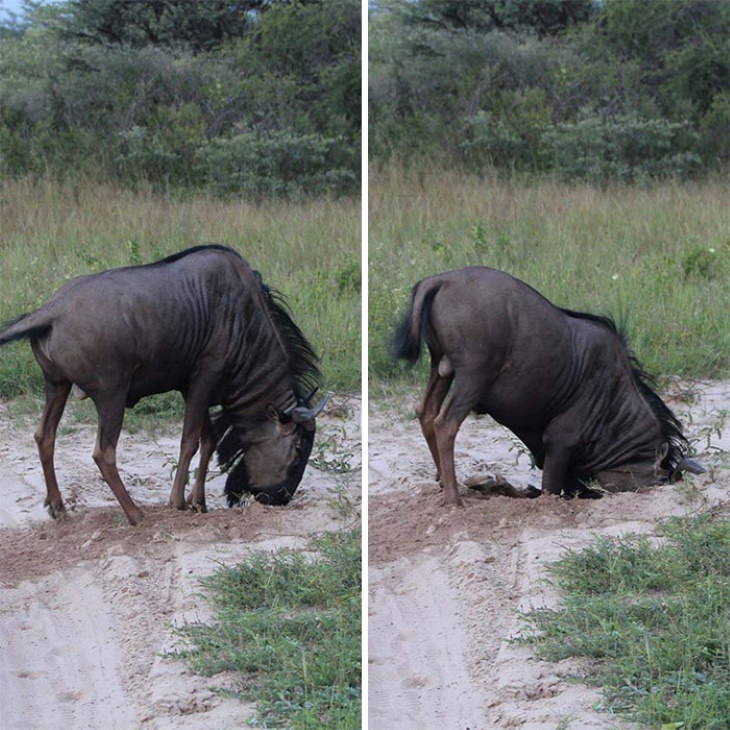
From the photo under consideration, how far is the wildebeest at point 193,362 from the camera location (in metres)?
4.55

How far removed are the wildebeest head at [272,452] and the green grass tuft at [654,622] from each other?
2.89ft

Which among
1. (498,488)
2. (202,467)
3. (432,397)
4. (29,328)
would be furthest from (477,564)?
(29,328)

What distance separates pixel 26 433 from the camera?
207 inches

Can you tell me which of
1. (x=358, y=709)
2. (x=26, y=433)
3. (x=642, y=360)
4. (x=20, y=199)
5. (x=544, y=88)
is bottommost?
(x=358, y=709)

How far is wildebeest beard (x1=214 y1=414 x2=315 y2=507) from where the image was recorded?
16.1 ft

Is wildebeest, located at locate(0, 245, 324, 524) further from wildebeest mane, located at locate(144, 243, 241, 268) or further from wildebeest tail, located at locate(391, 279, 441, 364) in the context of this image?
wildebeest tail, located at locate(391, 279, 441, 364)

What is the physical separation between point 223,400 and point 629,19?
5.65 ft

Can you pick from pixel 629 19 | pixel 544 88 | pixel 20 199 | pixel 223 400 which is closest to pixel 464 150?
pixel 544 88

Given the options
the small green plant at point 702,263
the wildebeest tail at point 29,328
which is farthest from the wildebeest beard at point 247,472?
the small green plant at point 702,263

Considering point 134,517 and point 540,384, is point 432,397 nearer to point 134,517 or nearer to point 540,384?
point 540,384

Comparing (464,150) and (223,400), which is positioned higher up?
(464,150)

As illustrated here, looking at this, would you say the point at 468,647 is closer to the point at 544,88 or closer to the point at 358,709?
the point at 358,709

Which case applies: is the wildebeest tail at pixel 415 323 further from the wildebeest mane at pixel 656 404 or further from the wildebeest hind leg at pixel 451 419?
the wildebeest mane at pixel 656 404

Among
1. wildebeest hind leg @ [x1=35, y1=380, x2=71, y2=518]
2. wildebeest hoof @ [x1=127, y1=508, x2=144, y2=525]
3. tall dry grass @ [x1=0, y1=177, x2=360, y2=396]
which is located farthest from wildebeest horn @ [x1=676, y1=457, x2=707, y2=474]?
wildebeest hind leg @ [x1=35, y1=380, x2=71, y2=518]
